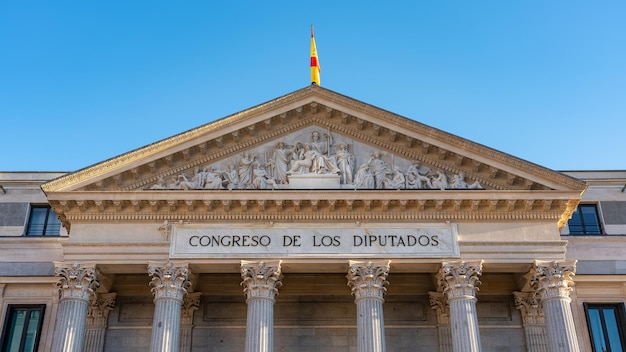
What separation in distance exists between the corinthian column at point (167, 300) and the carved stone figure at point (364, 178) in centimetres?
702

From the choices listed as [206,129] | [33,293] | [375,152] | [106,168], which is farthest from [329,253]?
[33,293]

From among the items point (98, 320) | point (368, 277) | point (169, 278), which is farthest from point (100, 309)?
point (368, 277)

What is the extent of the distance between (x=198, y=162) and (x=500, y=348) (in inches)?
544

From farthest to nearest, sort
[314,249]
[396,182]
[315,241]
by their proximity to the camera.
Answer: [396,182], [315,241], [314,249]

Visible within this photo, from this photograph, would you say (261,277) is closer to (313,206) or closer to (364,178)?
(313,206)

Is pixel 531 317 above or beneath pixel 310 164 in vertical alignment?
beneath

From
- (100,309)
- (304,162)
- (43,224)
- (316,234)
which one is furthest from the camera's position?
(43,224)

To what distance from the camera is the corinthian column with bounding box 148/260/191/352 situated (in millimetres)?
24750

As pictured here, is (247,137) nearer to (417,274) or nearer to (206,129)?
(206,129)

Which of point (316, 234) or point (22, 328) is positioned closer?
point (316, 234)

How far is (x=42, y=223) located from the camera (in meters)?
32.5

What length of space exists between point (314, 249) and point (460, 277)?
5257mm

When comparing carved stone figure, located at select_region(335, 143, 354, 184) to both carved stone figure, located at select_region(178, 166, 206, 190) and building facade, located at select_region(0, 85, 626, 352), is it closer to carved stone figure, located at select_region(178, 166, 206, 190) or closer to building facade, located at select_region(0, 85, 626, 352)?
building facade, located at select_region(0, 85, 626, 352)

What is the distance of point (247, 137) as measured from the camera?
93.4ft
